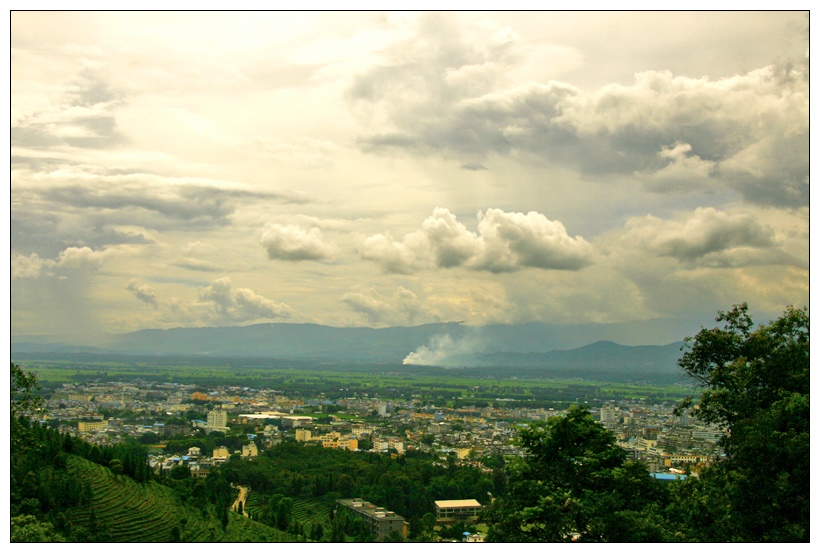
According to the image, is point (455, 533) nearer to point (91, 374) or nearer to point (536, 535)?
point (536, 535)

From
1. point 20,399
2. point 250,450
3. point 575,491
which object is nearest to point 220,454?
point 250,450

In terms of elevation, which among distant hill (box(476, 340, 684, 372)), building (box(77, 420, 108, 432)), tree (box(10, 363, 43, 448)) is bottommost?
building (box(77, 420, 108, 432))

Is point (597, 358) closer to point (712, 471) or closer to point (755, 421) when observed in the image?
point (712, 471)

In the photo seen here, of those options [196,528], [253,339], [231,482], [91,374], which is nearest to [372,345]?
[253,339]

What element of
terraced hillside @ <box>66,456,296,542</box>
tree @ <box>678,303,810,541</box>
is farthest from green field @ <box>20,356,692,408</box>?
tree @ <box>678,303,810,541</box>

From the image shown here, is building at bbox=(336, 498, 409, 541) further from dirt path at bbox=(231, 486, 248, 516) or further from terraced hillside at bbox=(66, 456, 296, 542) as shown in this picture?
dirt path at bbox=(231, 486, 248, 516)
